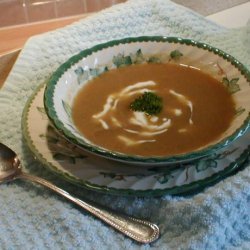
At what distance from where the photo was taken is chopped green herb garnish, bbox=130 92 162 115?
2.40ft

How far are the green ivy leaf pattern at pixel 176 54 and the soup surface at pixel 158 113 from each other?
17 mm

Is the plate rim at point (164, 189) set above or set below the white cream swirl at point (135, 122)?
below

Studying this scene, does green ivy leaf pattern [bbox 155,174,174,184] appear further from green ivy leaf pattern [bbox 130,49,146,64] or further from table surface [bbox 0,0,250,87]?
table surface [bbox 0,0,250,87]

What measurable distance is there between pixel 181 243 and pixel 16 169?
0.26 m

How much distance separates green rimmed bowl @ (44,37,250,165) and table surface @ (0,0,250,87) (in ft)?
0.67

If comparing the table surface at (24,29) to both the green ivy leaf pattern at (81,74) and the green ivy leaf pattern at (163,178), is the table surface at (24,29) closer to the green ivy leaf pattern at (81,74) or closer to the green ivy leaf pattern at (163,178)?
Answer: the green ivy leaf pattern at (81,74)

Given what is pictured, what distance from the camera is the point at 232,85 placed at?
2.52ft

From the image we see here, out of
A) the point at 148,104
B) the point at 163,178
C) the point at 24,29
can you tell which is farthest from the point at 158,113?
the point at 24,29

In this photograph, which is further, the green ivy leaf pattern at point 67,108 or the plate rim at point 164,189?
the green ivy leaf pattern at point 67,108

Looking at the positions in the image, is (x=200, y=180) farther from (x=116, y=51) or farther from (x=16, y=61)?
(x=16, y=61)

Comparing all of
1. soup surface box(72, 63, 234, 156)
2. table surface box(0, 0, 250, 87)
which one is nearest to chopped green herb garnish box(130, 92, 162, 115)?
soup surface box(72, 63, 234, 156)

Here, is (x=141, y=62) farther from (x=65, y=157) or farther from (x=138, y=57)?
(x=65, y=157)

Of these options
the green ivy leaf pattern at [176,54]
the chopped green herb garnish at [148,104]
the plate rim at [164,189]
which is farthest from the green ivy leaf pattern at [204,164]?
the green ivy leaf pattern at [176,54]

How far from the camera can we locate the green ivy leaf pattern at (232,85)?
2.48ft
